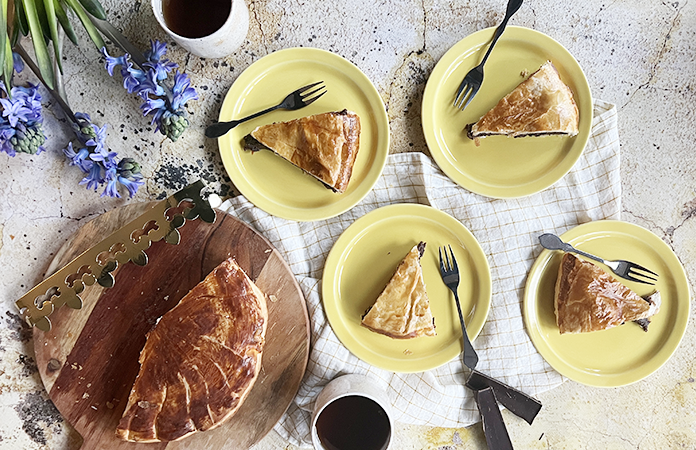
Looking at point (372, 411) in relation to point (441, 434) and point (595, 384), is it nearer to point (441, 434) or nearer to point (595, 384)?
point (441, 434)

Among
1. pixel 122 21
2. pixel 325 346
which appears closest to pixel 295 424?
pixel 325 346

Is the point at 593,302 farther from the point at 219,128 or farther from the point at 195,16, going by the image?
the point at 195,16

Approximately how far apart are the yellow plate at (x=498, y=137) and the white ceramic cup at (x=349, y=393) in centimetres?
111

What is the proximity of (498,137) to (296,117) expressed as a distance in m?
1.06

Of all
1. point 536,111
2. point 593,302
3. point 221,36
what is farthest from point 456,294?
point 221,36

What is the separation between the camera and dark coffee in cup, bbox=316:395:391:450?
87.9 inches

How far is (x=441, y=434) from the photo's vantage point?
2650mm

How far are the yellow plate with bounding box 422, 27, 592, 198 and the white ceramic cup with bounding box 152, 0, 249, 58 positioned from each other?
0.98 meters

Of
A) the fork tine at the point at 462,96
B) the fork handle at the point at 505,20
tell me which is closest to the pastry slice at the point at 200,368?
the fork tine at the point at 462,96

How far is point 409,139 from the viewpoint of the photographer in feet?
8.46

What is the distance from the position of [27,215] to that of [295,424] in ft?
5.78

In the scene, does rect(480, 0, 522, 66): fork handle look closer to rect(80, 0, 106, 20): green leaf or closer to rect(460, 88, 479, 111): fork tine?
rect(460, 88, 479, 111): fork tine

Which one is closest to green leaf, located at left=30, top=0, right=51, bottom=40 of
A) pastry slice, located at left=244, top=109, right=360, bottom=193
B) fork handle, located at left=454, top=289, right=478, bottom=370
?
pastry slice, located at left=244, top=109, right=360, bottom=193

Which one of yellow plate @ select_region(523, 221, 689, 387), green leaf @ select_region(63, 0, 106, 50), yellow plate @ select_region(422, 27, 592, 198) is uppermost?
green leaf @ select_region(63, 0, 106, 50)
